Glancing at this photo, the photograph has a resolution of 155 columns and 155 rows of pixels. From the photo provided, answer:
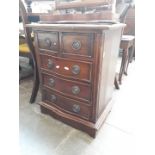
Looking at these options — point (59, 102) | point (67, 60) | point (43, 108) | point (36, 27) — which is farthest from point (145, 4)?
point (43, 108)

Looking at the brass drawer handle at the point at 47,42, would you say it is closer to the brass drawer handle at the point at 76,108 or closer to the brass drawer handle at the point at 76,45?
the brass drawer handle at the point at 76,45

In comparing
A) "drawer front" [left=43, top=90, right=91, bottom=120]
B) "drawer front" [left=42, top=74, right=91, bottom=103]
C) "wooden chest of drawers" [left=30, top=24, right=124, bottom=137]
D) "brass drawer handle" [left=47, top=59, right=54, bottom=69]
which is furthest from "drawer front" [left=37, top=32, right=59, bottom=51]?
"drawer front" [left=43, top=90, right=91, bottom=120]

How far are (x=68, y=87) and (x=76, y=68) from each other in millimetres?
202

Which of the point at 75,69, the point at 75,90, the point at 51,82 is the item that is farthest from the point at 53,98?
the point at 75,69

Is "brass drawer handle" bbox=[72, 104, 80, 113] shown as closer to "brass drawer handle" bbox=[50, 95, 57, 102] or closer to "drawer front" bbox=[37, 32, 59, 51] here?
"brass drawer handle" bbox=[50, 95, 57, 102]

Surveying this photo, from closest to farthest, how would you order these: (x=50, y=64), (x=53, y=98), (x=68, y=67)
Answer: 1. (x=68, y=67)
2. (x=50, y=64)
3. (x=53, y=98)

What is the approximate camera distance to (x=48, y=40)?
115cm

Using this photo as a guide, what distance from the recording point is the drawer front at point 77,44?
3.16 feet

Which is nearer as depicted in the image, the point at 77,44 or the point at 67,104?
the point at 77,44

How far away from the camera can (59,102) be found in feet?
4.42

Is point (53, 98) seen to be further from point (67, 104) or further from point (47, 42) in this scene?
point (47, 42)
